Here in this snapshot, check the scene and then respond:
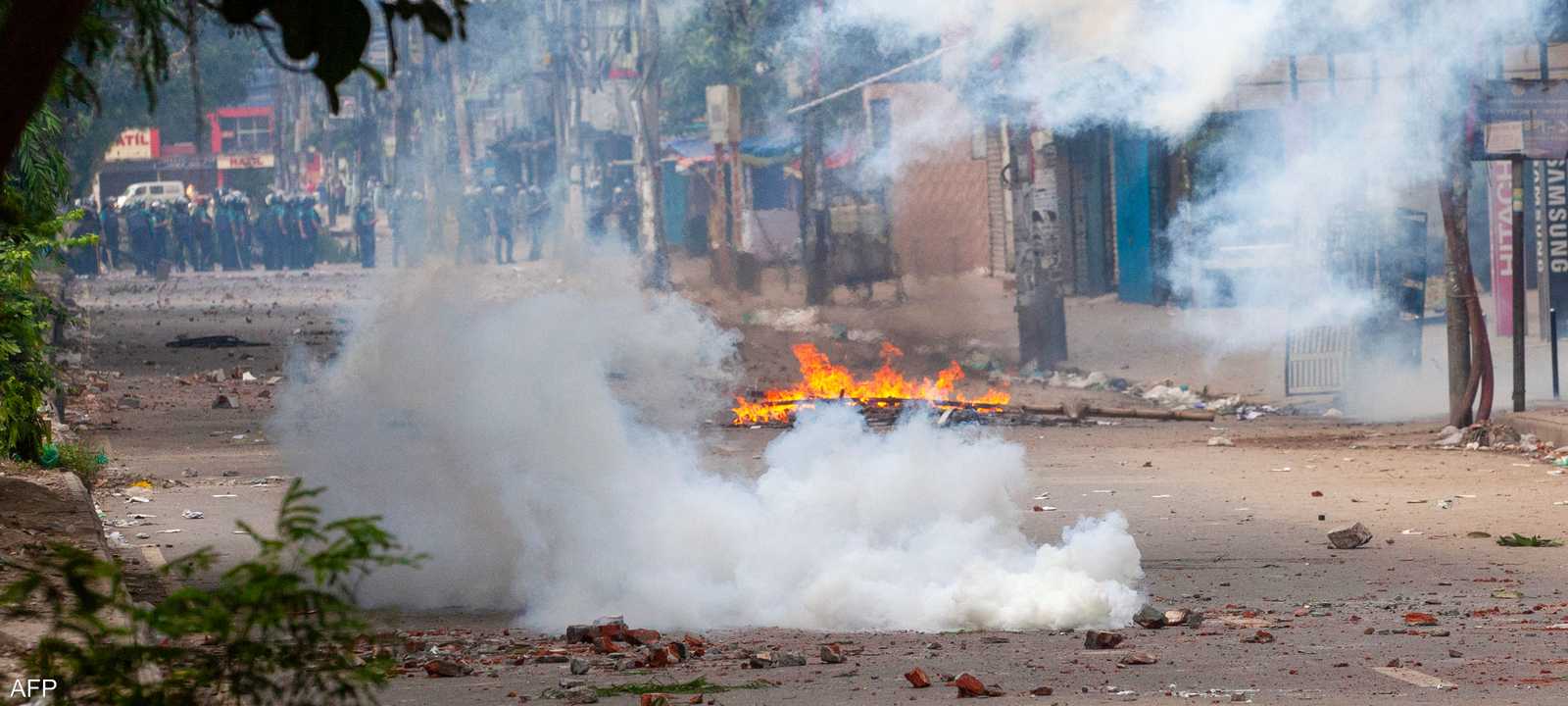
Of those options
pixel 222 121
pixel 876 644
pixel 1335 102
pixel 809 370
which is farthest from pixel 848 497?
pixel 222 121

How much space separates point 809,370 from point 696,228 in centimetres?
2623

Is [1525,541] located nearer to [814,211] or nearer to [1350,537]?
[1350,537]

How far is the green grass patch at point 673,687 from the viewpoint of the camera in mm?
5562

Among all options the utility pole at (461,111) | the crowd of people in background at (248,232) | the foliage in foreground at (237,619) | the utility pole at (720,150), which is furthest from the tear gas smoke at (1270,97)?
the utility pole at (461,111)

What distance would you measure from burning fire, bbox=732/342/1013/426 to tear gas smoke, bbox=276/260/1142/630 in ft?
20.4

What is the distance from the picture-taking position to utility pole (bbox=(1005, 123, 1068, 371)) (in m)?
17.9

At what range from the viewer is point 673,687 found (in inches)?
220

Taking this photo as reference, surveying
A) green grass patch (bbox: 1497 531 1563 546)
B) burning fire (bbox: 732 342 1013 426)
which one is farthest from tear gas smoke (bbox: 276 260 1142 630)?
burning fire (bbox: 732 342 1013 426)

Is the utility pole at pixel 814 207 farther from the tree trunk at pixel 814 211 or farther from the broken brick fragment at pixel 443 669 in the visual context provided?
the broken brick fragment at pixel 443 669

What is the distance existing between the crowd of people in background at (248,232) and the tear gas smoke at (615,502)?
118ft

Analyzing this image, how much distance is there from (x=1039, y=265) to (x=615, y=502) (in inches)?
433

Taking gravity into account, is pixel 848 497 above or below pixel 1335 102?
below

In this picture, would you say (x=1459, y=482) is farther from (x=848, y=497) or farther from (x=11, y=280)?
(x=11, y=280)

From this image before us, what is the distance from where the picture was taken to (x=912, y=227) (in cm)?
3406
